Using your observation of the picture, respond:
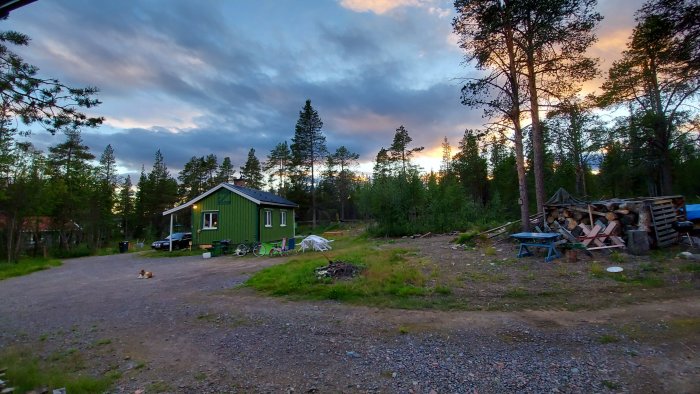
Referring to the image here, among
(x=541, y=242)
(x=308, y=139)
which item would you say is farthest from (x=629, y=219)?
(x=308, y=139)

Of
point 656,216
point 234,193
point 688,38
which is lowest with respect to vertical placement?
point 656,216

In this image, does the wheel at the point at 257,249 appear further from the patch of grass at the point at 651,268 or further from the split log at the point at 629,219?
the split log at the point at 629,219

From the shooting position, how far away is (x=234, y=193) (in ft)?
68.6

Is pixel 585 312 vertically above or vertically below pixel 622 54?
below

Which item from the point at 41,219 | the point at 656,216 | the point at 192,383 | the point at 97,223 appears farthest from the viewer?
the point at 97,223

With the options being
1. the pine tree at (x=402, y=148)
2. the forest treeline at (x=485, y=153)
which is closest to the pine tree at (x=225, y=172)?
the forest treeline at (x=485, y=153)

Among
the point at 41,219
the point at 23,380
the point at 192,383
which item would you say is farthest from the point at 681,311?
the point at 41,219

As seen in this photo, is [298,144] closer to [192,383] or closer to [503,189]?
[503,189]

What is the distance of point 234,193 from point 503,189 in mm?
34394

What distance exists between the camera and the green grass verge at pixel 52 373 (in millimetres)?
3453

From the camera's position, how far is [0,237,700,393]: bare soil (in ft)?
11.1

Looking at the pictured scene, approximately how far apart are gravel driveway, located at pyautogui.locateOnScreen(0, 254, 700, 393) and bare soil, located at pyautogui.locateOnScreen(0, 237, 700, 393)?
19 mm

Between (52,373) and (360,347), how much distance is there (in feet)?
11.9

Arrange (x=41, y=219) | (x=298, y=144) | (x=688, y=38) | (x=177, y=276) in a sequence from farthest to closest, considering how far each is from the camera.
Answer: (x=298, y=144), (x=41, y=219), (x=177, y=276), (x=688, y=38)
